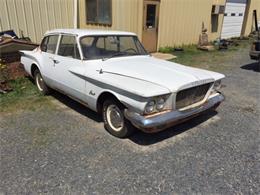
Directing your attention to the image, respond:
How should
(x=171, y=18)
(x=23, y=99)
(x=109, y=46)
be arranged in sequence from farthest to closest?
(x=171, y=18) < (x=23, y=99) < (x=109, y=46)

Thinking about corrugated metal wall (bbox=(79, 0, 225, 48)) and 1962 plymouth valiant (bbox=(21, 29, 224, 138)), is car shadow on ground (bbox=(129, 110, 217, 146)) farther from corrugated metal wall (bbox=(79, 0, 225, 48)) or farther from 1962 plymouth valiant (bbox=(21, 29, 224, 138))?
corrugated metal wall (bbox=(79, 0, 225, 48))

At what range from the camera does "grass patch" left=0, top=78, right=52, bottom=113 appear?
15.8 ft

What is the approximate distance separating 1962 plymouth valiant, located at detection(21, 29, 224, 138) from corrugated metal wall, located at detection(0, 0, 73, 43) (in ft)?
14.2

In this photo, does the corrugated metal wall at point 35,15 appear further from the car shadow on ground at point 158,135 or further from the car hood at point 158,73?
the car shadow on ground at point 158,135

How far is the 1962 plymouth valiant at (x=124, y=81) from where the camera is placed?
3.11 metres

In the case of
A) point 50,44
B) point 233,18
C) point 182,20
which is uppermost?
point 233,18

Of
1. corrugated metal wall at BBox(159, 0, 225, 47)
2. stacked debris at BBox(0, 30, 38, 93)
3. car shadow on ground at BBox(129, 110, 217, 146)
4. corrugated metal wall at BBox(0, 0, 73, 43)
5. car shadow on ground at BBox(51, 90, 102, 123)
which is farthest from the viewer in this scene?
corrugated metal wall at BBox(159, 0, 225, 47)

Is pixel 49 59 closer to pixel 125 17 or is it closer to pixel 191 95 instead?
pixel 191 95

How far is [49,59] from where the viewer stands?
188 inches

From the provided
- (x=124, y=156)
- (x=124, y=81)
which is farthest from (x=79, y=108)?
(x=124, y=156)

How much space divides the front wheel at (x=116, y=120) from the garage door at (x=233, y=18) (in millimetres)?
14477

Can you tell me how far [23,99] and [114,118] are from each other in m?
2.67

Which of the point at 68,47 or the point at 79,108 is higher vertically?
the point at 68,47

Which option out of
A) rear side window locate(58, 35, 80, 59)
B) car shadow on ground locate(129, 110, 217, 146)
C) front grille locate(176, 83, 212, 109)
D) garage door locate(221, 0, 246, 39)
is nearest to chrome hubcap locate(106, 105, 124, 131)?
car shadow on ground locate(129, 110, 217, 146)
